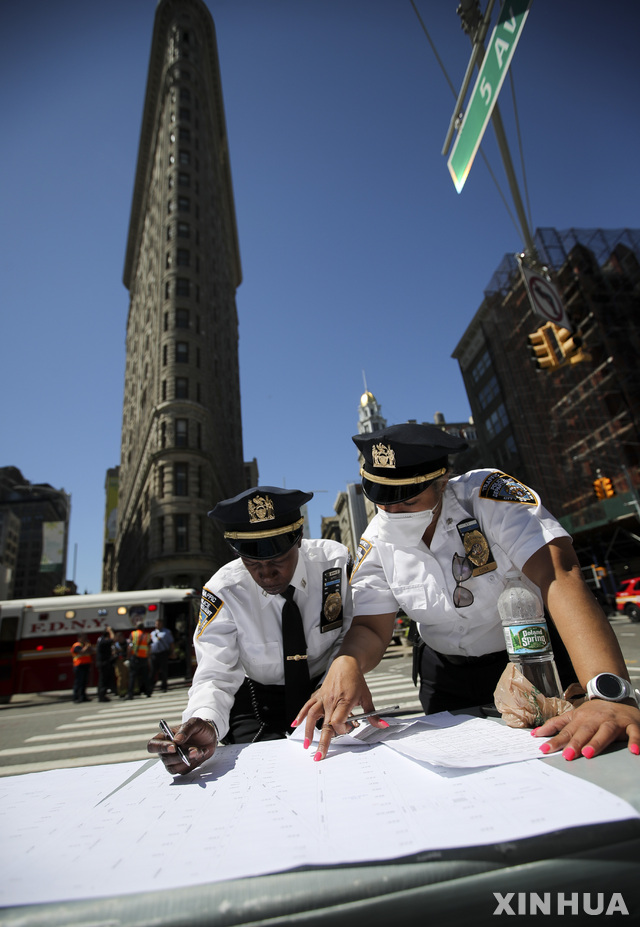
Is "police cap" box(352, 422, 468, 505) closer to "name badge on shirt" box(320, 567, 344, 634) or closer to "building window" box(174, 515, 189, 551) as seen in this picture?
"name badge on shirt" box(320, 567, 344, 634)

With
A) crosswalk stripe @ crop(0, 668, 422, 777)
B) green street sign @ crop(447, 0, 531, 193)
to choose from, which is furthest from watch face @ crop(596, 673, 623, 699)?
green street sign @ crop(447, 0, 531, 193)

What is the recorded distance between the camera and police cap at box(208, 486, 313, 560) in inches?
91.9

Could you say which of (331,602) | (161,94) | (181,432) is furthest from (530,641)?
(161,94)

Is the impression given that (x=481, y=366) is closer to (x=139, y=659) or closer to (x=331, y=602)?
(x=139, y=659)

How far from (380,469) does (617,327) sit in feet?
105

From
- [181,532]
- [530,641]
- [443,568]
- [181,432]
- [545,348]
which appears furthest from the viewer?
[181,432]

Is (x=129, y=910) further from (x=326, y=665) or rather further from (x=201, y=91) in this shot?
(x=201, y=91)

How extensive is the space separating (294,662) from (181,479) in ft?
101

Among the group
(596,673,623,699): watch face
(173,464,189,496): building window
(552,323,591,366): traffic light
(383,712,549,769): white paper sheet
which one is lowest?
(383,712,549,769): white paper sheet

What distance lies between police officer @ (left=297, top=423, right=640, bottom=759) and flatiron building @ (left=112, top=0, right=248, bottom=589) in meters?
29.0

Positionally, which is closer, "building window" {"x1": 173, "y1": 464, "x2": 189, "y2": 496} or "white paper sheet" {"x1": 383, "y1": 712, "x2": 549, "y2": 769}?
"white paper sheet" {"x1": 383, "y1": 712, "x2": 549, "y2": 769}

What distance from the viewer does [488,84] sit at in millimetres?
4742

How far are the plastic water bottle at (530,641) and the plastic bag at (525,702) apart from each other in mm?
43

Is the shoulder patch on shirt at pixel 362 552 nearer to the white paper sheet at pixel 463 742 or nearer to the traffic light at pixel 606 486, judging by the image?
the white paper sheet at pixel 463 742
